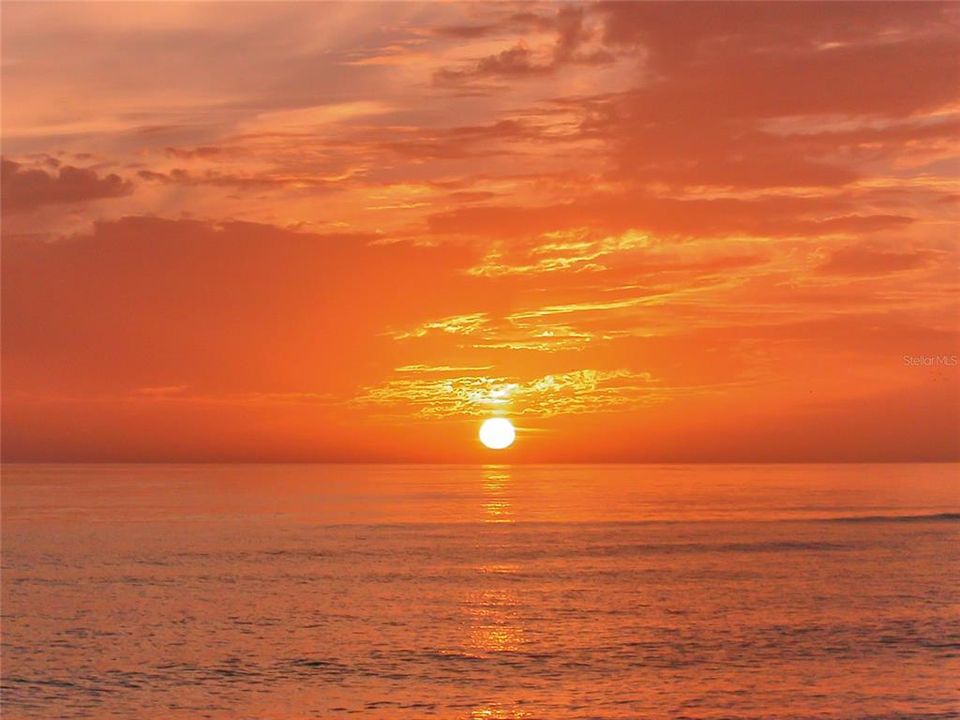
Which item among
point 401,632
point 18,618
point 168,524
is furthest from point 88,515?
point 401,632

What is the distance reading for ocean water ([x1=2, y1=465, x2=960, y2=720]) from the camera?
37312 mm

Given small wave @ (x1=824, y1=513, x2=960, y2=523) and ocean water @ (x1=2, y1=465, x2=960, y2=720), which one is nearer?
ocean water @ (x1=2, y1=465, x2=960, y2=720)

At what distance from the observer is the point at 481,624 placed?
51.4 meters

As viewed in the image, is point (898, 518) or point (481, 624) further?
point (898, 518)

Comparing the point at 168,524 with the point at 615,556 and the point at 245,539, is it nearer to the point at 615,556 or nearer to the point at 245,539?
the point at 245,539

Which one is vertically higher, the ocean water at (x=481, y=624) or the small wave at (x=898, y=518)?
the small wave at (x=898, y=518)

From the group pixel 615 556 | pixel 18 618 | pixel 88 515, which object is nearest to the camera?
pixel 18 618

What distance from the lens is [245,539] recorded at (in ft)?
332

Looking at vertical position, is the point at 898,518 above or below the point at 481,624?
above

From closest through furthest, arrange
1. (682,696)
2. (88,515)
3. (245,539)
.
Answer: (682,696) < (245,539) < (88,515)

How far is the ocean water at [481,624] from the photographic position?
37.3m

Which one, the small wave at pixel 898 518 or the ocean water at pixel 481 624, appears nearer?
the ocean water at pixel 481 624

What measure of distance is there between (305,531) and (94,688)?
239ft

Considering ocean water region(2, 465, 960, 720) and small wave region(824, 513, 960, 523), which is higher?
small wave region(824, 513, 960, 523)
